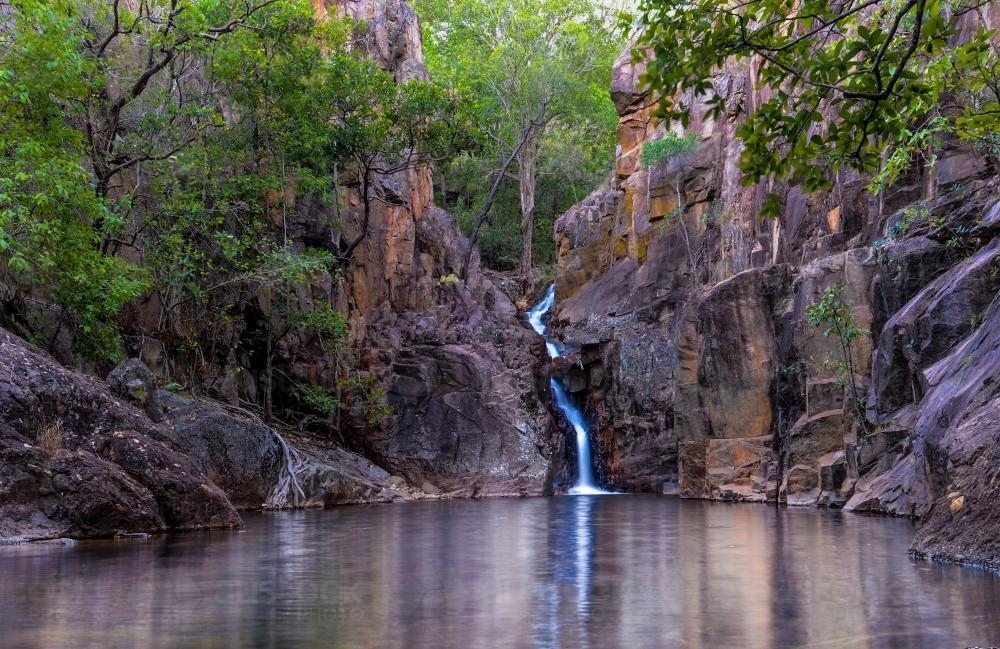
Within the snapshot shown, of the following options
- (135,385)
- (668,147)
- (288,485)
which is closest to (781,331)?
(668,147)

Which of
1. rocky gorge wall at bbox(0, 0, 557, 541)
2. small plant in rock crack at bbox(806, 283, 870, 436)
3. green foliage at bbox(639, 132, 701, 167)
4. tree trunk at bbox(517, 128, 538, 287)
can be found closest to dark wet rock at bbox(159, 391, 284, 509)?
rocky gorge wall at bbox(0, 0, 557, 541)

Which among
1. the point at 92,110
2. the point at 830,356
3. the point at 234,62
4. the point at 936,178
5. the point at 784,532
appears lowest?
the point at 784,532

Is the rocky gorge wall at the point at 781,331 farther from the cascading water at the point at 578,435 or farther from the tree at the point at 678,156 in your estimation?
the cascading water at the point at 578,435

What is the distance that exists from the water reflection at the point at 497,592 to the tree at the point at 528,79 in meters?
29.9

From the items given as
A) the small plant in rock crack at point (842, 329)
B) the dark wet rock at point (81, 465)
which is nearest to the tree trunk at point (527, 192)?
the small plant in rock crack at point (842, 329)

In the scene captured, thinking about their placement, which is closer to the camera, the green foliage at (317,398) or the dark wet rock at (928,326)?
the dark wet rock at (928,326)

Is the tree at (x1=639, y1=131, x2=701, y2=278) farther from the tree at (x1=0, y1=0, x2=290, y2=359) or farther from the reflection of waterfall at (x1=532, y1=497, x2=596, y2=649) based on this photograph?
the reflection of waterfall at (x1=532, y1=497, x2=596, y2=649)

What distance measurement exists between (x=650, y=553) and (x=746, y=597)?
4.13 m

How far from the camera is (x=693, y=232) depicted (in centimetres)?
3672

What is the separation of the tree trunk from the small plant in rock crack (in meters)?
25.5

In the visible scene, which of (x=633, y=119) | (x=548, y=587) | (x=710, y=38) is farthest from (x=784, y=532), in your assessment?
(x=633, y=119)

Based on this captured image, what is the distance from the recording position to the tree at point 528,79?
145 feet

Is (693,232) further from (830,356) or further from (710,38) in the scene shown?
(710,38)

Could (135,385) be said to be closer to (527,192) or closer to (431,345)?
(431,345)
